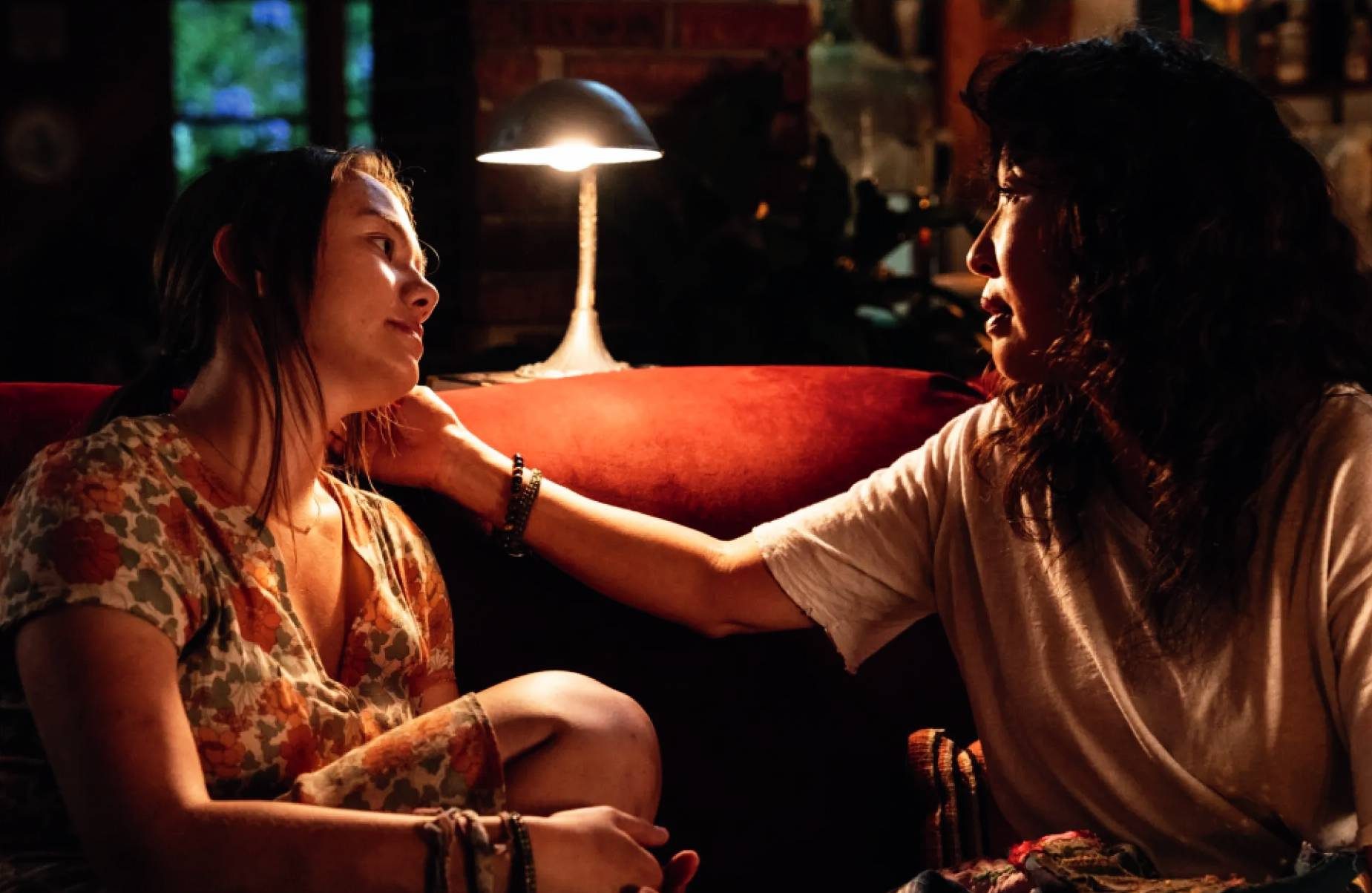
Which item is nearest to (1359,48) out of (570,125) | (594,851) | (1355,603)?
(570,125)

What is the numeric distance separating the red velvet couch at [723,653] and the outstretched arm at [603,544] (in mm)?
59

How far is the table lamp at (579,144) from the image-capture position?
2.32m

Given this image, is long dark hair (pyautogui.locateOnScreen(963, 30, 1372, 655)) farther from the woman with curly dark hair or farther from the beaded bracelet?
the beaded bracelet

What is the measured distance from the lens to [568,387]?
1836 mm

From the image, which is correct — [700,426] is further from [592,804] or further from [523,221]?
[523,221]

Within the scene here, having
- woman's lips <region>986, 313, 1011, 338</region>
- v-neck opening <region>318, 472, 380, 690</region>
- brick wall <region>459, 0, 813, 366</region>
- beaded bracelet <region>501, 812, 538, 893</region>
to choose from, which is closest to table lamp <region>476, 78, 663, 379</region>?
brick wall <region>459, 0, 813, 366</region>

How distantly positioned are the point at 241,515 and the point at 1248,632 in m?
0.92

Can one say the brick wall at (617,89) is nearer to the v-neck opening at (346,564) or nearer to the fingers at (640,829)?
the v-neck opening at (346,564)

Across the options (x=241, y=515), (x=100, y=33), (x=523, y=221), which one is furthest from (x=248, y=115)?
(x=241, y=515)

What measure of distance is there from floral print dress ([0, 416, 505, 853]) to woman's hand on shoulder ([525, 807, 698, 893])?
76 millimetres

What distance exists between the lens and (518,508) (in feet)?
5.29

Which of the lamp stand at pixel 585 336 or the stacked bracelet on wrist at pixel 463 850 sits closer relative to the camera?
the stacked bracelet on wrist at pixel 463 850

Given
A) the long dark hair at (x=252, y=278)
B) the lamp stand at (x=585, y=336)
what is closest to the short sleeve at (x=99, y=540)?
the long dark hair at (x=252, y=278)

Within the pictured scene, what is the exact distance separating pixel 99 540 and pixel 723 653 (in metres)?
Answer: 0.75
